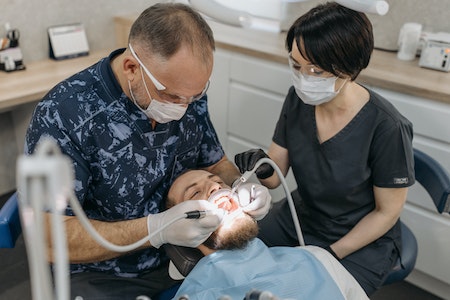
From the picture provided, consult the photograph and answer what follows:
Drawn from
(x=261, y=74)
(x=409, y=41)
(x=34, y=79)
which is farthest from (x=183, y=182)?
(x=409, y=41)

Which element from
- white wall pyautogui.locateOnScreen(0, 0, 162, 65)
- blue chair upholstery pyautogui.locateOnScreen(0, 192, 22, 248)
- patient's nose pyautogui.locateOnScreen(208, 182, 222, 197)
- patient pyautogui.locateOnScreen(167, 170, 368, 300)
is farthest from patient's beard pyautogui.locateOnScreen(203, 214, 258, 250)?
white wall pyautogui.locateOnScreen(0, 0, 162, 65)

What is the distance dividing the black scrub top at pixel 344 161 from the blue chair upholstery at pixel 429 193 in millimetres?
60

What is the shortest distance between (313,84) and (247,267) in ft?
2.03

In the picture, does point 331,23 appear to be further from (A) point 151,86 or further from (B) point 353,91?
(A) point 151,86

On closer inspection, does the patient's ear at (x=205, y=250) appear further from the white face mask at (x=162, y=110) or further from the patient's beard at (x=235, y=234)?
the white face mask at (x=162, y=110)

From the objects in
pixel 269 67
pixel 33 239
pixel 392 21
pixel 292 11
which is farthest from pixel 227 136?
pixel 33 239

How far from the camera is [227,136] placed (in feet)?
9.16

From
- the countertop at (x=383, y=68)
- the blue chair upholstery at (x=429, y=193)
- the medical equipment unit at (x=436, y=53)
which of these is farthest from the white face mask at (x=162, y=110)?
the medical equipment unit at (x=436, y=53)

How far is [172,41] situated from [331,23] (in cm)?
52

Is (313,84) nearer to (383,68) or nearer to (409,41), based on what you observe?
(383,68)

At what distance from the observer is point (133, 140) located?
1.34 metres

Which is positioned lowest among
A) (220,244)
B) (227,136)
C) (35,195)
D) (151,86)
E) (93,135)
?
(227,136)

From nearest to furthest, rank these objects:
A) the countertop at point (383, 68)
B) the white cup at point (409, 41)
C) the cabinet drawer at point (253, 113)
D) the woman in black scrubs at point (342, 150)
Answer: the woman in black scrubs at point (342, 150), the countertop at point (383, 68), the white cup at point (409, 41), the cabinet drawer at point (253, 113)

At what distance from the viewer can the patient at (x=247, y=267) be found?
1248 millimetres
